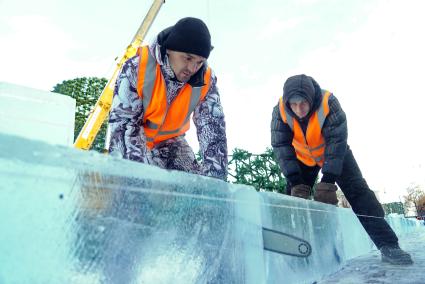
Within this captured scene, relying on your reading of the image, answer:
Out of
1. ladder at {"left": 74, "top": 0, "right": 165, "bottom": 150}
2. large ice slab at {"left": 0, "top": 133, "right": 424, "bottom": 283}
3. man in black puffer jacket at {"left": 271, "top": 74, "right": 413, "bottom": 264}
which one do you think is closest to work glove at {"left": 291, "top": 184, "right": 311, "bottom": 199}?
man in black puffer jacket at {"left": 271, "top": 74, "right": 413, "bottom": 264}

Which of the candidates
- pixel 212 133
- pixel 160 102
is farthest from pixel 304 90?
pixel 160 102

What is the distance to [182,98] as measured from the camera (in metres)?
2.19

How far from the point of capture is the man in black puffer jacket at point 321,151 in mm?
2758

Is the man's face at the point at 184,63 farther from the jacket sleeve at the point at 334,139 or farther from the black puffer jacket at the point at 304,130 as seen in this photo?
the jacket sleeve at the point at 334,139

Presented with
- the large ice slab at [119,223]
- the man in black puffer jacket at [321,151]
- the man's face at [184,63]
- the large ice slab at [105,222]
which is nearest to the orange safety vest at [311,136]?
the man in black puffer jacket at [321,151]

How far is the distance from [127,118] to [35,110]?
1.25 metres

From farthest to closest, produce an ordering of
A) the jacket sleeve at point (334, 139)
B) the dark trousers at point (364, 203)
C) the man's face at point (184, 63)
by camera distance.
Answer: the dark trousers at point (364, 203) < the jacket sleeve at point (334, 139) < the man's face at point (184, 63)

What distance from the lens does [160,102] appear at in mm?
2072

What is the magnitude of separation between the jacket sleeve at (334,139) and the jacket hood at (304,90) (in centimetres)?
12

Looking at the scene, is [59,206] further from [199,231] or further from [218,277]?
[218,277]

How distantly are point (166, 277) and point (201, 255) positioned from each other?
0.18 metres

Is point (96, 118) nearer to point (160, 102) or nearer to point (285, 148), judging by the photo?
point (285, 148)

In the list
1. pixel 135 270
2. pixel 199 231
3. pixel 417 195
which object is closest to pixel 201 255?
pixel 199 231

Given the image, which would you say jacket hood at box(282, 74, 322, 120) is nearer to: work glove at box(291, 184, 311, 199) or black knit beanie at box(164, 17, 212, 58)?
work glove at box(291, 184, 311, 199)
